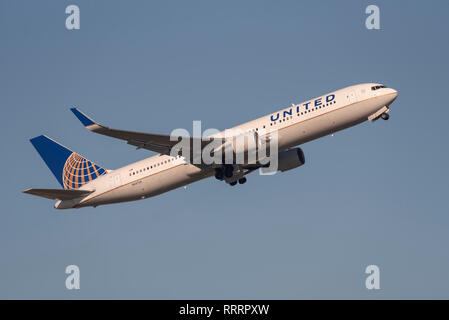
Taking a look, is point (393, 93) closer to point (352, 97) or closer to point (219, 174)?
point (352, 97)

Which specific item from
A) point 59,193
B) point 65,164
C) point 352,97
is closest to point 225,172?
point 352,97

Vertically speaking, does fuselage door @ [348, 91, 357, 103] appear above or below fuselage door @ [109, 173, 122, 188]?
above

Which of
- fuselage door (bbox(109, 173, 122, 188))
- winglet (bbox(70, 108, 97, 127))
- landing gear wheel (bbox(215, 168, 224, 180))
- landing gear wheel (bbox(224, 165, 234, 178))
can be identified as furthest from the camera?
fuselage door (bbox(109, 173, 122, 188))

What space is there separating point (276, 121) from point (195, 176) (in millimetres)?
7522

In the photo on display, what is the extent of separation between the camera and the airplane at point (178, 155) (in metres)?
47.7

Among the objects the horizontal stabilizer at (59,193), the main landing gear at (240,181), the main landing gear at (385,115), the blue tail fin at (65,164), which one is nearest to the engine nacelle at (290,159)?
the main landing gear at (240,181)

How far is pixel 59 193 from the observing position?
5219 cm

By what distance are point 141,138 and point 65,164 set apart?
12757 mm

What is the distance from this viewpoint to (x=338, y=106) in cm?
4762

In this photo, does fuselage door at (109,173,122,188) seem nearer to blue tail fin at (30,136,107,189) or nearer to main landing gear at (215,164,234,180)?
blue tail fin at (30,136,107,189)

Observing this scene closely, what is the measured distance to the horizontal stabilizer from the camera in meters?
50.9

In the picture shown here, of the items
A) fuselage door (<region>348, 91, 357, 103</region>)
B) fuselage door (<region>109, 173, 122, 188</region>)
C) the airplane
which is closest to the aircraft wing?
the airplane
